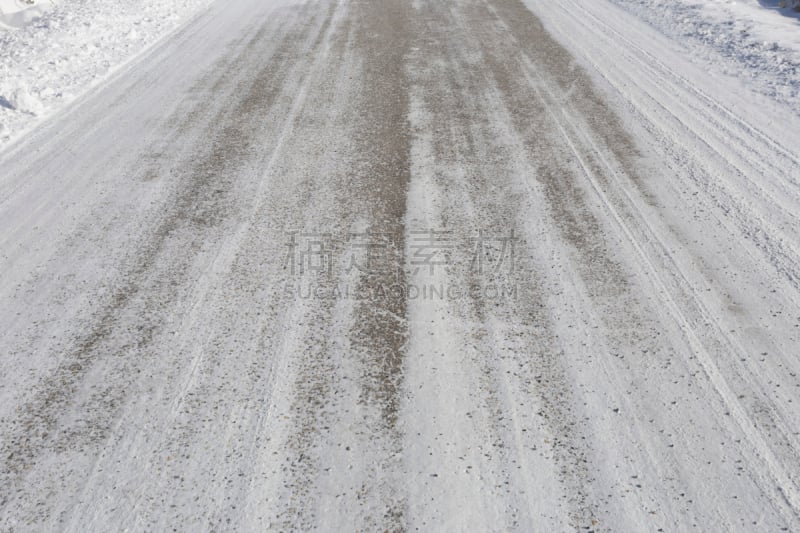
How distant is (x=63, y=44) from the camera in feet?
27.4

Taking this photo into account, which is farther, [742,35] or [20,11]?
[20,11]

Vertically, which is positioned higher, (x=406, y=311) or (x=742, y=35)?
(x=742, y=35)

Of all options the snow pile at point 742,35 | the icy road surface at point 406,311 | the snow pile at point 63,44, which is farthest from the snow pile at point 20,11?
the snow pile at point 742,35

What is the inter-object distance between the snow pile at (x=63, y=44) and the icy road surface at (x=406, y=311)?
0.48 metres

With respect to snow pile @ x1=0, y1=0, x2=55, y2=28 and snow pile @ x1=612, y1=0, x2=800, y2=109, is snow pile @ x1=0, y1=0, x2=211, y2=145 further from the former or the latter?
snow pile @ x1=612, y1=0, x2=800, y2=109

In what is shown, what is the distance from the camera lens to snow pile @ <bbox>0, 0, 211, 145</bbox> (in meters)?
6.57

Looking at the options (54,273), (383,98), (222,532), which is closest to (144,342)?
(54,273)

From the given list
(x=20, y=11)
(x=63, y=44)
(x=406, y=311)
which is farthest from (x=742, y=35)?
(x=20, y=11)

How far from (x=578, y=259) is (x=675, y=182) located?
1589 millimetres

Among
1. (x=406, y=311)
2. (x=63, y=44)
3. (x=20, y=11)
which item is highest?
(x=20, y=11)

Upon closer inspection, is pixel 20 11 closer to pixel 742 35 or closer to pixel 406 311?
pixel 406 311

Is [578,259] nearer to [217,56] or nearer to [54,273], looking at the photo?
[54,273]

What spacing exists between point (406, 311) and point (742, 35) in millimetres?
7590

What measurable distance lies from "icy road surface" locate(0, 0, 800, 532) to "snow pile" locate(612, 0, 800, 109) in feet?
1.98
